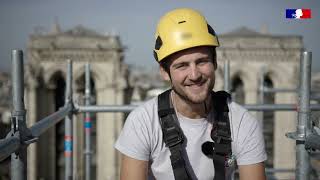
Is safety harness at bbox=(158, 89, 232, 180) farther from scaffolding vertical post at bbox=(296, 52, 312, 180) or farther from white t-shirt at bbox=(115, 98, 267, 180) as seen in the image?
scaffolding vertical post at bbox=(296, 52, 312, 180)

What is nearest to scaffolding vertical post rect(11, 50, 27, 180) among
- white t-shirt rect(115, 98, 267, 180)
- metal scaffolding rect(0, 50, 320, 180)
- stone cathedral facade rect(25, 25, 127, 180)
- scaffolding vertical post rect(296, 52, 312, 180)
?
metal scaffolding rect(0, 50, 320, 180)

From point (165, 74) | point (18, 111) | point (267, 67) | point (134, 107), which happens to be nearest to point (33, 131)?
point (18, 111)

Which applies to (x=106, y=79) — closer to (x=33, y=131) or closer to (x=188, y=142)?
(x=33, y=131)

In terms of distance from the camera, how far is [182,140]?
318 centimetres

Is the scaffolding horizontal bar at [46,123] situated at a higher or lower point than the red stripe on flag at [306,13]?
lower

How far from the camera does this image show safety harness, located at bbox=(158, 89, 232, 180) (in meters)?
3.16

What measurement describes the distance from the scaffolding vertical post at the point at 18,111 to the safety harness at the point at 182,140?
1015 millimetres

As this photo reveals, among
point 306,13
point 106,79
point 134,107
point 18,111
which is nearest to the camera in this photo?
point 18,111

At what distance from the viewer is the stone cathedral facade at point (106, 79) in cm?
1989

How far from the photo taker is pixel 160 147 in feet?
10.6

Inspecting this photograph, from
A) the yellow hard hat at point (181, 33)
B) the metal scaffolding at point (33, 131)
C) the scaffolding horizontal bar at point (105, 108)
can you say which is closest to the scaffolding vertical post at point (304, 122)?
the metal scaffolding at point (33, 131)

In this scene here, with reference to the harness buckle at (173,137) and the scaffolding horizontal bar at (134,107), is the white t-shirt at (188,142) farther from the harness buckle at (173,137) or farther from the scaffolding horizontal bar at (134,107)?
the scaffolding horizontal bar at (134,107)

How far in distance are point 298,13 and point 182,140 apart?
6.36ft

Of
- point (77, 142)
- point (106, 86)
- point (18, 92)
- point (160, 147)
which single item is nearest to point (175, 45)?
point (160, 147)
